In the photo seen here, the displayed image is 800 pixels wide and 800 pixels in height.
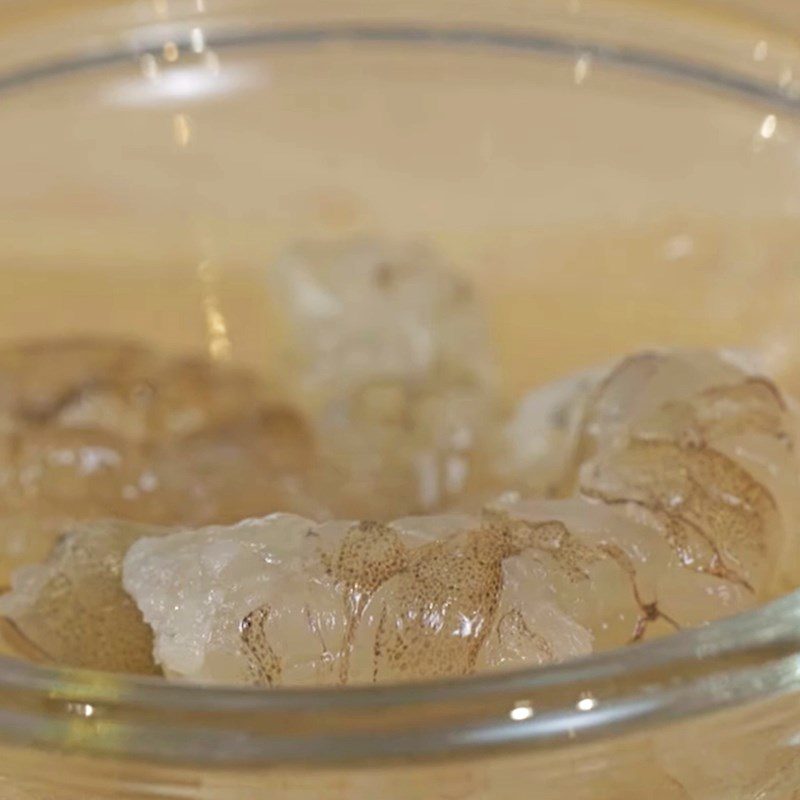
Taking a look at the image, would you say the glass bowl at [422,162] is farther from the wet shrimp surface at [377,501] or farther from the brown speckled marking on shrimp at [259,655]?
the brown speckled marking on shrimp at [259,655]

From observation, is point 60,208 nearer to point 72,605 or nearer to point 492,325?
point 492,325

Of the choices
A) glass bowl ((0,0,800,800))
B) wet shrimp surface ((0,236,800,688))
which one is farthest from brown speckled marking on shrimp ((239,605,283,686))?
glass bowl ((0,0,800,800))

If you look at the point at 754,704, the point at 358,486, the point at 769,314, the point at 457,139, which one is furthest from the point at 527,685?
the point at 457,139

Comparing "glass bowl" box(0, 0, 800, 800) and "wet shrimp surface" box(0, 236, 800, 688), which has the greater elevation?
"glass bowl" box(0, 0, 800, 800)

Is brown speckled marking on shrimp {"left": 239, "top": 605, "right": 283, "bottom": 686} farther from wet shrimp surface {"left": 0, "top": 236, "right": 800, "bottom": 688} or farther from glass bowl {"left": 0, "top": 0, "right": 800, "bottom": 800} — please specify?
glass bowl {"left": 0, "top": 0, "right": 800, "bottom": 800}

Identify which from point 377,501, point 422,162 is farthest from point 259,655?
point 422,162

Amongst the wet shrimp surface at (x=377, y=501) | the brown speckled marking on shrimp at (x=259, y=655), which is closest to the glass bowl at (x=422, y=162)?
the wet shrimp surface at (x=377, y=501)

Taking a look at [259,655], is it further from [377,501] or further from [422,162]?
[422,162]

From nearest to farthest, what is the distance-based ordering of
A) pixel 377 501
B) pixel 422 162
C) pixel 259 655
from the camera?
pixel 259 655 < pixel 377 501 < pixel 422 162
